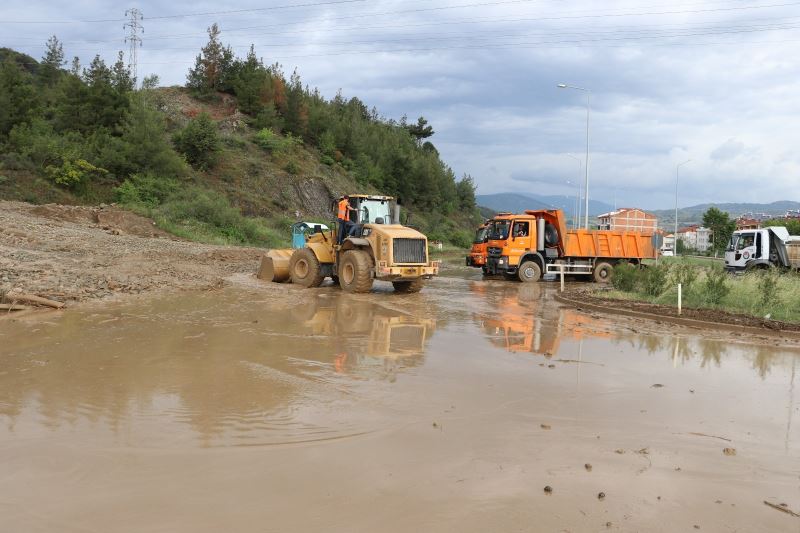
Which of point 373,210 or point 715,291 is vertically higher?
point 373,210

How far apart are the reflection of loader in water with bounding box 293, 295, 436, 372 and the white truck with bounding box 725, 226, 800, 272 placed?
21763mm

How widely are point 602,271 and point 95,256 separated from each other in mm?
19782

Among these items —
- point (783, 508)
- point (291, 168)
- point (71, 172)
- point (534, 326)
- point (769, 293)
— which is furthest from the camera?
point (291, 168)

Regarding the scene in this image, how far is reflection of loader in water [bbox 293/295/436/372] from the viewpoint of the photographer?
927 centimetres

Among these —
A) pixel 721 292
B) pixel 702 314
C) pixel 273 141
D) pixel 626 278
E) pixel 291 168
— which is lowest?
pixel 702 314

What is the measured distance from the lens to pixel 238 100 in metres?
53.9

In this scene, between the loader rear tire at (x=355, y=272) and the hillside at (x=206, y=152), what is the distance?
5964 mm

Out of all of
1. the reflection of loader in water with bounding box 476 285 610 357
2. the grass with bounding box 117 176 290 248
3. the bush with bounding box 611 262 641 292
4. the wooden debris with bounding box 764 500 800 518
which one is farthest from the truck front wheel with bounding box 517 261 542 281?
the wooden debris with bounding box 764 500 800 518

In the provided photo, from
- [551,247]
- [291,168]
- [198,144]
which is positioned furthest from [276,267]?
[291,168]

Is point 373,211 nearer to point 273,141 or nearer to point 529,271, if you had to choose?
point 529,271

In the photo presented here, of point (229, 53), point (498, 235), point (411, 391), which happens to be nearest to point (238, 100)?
point (229, 53)

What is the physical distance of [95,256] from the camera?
61.9ft

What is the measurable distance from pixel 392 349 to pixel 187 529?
6.17 m

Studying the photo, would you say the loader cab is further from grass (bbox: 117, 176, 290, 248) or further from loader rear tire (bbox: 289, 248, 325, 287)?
grass (bbox: 117, 176, 290, 248)
